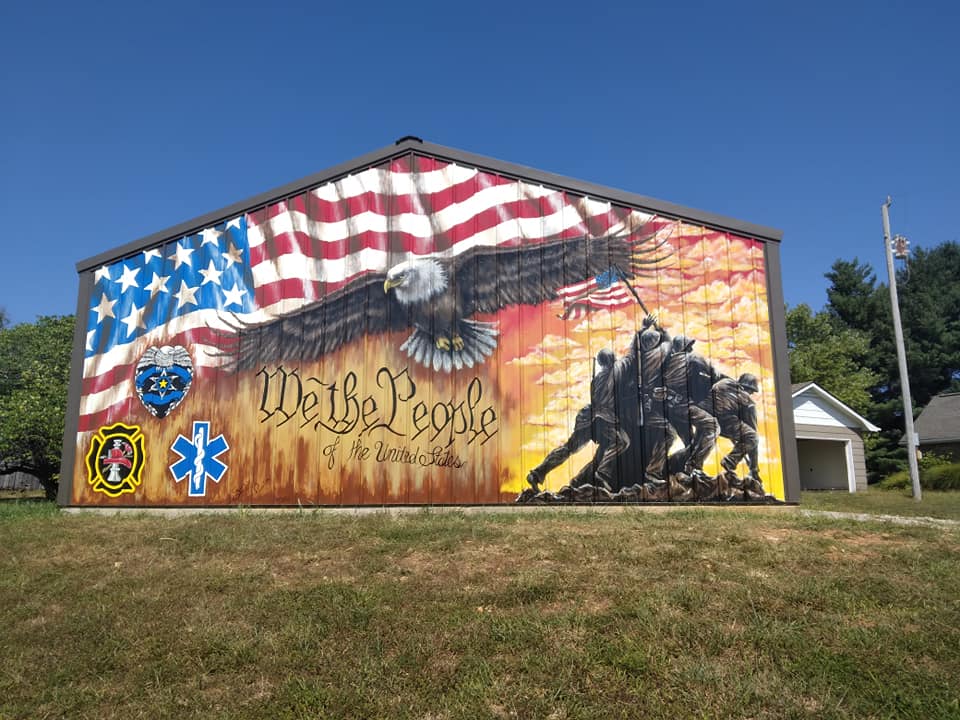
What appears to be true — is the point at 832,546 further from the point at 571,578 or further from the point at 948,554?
the point at 571,578

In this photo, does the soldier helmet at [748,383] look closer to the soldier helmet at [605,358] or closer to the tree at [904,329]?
the soldier helmet at [605,358]

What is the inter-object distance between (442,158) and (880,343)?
4053 cm

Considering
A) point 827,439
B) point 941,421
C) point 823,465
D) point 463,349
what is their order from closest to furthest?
point 463,349
point 827,439
point 823,465
point 941,421

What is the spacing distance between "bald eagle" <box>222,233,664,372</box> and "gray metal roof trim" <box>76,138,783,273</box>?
2.58 ft

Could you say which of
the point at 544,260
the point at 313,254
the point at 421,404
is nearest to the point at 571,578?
the point at 421,404

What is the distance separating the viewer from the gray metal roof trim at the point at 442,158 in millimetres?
12586

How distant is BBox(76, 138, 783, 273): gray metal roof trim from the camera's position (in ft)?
41.3

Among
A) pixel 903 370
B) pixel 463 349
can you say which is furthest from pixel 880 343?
pixel 463 349

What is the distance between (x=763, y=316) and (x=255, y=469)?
9722 millimetres

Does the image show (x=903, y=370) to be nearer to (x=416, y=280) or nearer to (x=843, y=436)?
(x=843, y=436)

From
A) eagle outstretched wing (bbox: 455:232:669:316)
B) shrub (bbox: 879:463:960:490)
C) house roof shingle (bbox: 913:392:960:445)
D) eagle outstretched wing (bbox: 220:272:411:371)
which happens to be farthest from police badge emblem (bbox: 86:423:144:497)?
Result: house roof shingle (bbox: 913:392:960:445)

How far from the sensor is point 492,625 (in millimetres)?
5965

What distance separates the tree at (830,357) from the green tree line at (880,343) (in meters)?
0.05

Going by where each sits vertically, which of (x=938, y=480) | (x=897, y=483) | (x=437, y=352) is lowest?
(x=897, y=483)
